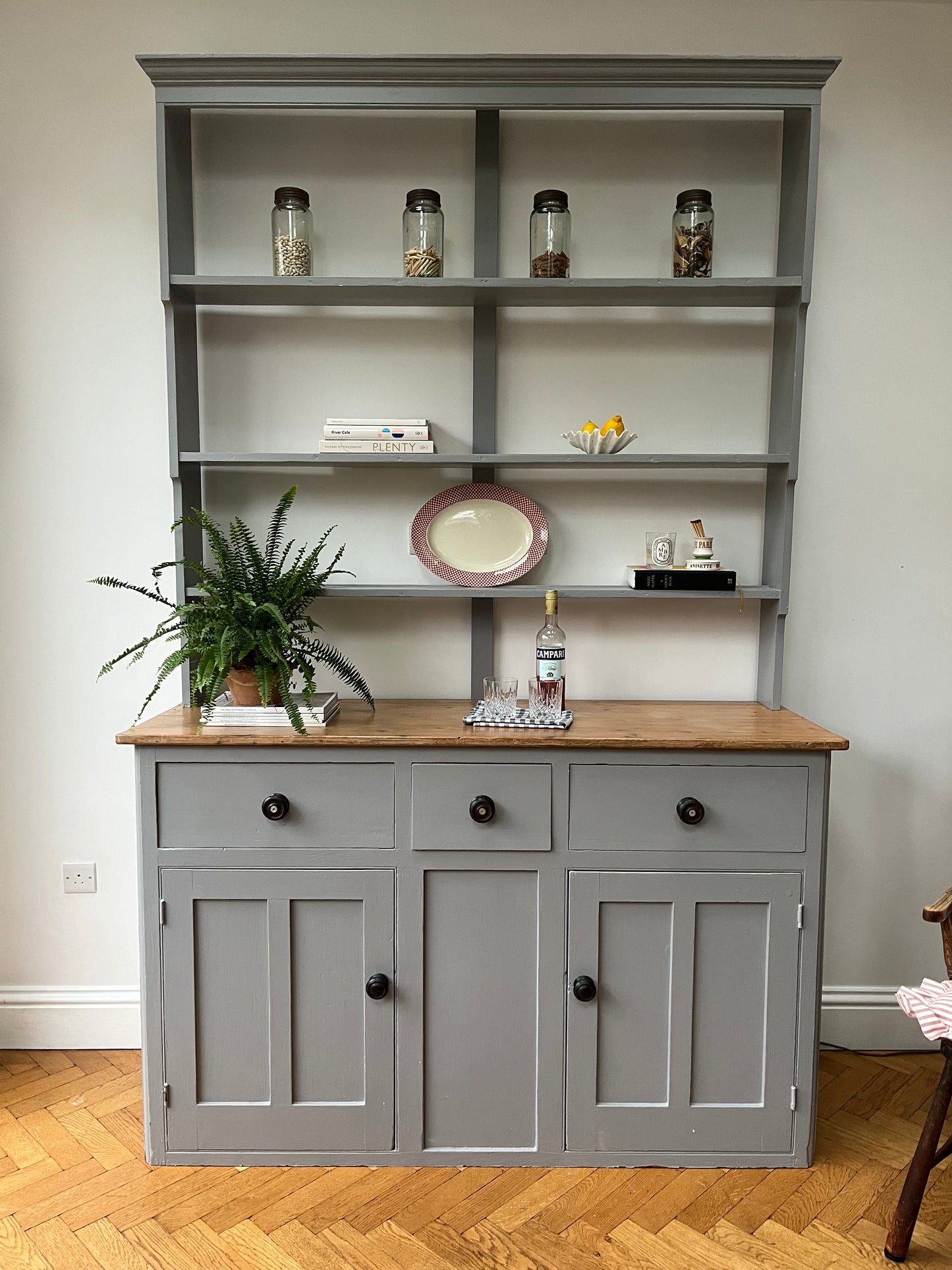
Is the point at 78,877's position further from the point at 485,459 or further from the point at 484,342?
the point at 484,342

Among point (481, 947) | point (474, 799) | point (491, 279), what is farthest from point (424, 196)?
point (481, 947)

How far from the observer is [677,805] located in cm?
181

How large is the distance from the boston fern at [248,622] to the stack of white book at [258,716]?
0.03 meters

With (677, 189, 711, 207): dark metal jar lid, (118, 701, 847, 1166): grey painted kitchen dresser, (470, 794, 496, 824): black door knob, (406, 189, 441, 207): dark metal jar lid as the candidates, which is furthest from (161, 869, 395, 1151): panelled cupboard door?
(677, 189, 711, 207): dark metal jar lid

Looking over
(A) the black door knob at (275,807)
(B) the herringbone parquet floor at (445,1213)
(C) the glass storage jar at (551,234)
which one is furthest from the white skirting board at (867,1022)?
(C) the glass storage jar at (551,234)

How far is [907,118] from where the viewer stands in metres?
2.17

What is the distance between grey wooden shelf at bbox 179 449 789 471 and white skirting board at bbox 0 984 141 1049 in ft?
5.03

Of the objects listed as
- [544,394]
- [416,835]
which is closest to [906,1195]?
[416,835]

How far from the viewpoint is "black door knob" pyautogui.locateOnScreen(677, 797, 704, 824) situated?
1.79 meters

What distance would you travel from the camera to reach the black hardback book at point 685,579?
2051 millimetres

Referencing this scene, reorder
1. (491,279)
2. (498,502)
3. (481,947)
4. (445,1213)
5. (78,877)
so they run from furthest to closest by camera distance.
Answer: (78,877)
(498,502)
(491,279)
(481,947)
(445,1213)

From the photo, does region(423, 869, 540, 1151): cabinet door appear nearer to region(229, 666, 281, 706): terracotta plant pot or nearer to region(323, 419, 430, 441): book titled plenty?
region(229, 666, 281, 706): terracotta plant pot

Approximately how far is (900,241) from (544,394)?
102 centimetres

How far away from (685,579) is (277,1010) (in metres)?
1.38
